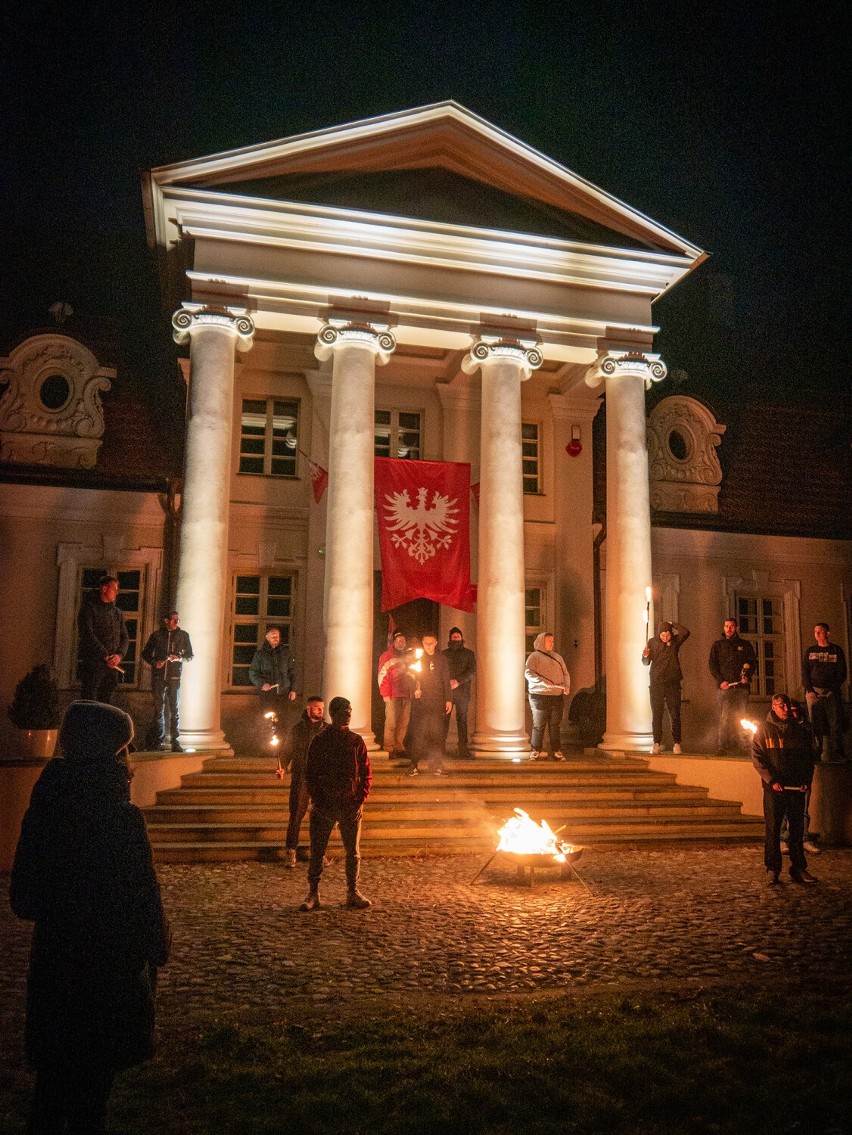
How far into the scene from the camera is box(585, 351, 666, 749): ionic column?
14.9 metres

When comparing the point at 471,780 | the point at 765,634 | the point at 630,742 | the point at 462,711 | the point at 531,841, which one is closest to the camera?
the point at 531,841

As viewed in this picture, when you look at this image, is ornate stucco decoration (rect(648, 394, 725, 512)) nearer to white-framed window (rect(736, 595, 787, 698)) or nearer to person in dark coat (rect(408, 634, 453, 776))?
white-framed window (rect(736, 595, 787, 698))

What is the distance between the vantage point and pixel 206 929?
23.3 ft

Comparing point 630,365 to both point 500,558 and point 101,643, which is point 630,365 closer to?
point 500,558

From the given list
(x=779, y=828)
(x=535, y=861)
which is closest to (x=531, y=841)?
(x=535, y=861)

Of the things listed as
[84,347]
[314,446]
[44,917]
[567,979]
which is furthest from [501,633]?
[44,917]

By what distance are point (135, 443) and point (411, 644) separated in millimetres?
6375

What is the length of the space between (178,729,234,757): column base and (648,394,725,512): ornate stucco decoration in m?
10.3

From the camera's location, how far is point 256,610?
56.3ft

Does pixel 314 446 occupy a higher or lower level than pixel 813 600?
higher

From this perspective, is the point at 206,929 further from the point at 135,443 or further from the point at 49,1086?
the point at 135,443

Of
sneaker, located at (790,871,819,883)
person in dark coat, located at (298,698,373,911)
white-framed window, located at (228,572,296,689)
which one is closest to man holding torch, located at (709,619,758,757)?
sneaker, located at (790,871,819,883)

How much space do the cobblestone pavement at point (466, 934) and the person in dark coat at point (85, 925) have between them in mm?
2082

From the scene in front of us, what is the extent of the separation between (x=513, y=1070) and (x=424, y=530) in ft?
34.2
